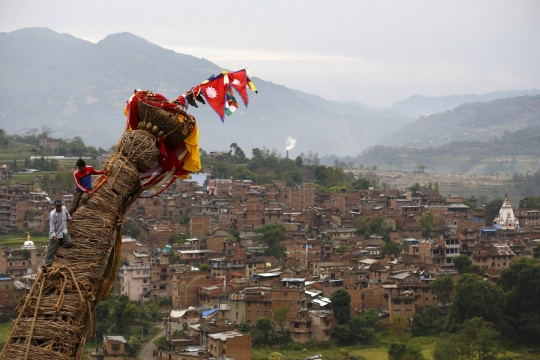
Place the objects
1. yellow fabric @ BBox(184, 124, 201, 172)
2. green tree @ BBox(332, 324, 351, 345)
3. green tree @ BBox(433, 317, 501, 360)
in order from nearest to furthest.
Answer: yellow fabric @ BBox(184, 124, 201, 172)
green tree @ BBox(433, 317, 501, 360)
green tree @ BBox(332, 324, 351, 345)

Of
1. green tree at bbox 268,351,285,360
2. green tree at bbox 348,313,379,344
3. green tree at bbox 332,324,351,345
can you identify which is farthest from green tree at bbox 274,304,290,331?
green tree at bbox 268,351,285,360

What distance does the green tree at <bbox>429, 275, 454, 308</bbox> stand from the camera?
2391 cm

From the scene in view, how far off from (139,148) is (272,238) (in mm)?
27163

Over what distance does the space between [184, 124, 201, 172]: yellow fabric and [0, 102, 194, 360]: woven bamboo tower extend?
0.15 meters

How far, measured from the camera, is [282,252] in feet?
96.5

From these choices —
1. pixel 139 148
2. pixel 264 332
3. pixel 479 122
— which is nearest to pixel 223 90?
pixel 139 148

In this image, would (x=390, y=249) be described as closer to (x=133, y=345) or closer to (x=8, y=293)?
(x=8, y=293)

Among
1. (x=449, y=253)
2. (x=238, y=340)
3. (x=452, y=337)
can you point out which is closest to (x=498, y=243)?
(x=449, y=253)

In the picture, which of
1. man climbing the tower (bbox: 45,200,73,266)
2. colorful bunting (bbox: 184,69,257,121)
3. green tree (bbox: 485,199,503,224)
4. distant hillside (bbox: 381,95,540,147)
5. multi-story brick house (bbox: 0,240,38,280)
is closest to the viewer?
man climbing the tower (bbox: 45,200,73,266)

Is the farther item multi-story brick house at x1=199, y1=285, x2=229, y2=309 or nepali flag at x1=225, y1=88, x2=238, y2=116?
multi-story brick house at x1=199, y1=285, x2=229, y2=309

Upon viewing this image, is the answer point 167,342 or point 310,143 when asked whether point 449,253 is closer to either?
point 167,342

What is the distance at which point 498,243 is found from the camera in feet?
98.0

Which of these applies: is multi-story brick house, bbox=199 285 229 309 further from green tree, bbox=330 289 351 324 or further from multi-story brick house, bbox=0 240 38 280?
multi-story brick house, bbox=0 240 38 280

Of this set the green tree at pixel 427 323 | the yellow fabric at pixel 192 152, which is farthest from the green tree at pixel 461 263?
the yellow fabric at pixel 192 152
